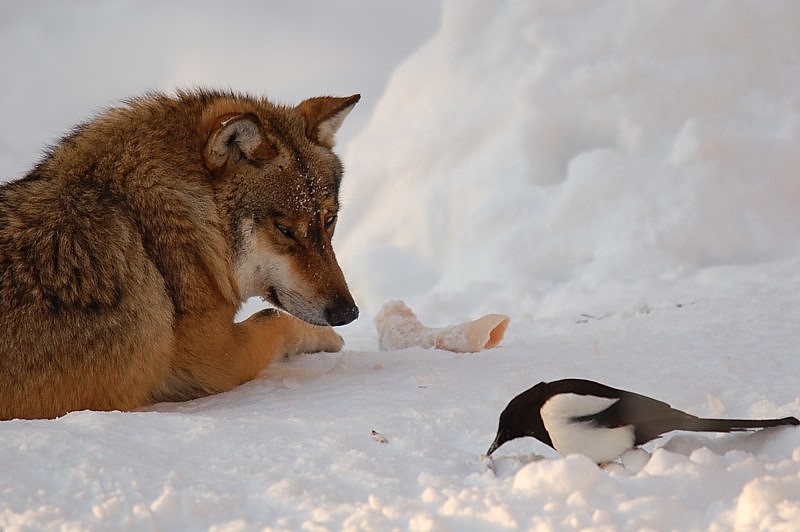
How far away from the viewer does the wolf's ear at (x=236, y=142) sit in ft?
11.0

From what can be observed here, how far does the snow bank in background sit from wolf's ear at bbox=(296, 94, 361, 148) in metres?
2.19

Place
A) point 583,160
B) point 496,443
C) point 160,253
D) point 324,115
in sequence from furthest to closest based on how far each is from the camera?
point 583,160, point 324,115, point 160,253, point 496,443

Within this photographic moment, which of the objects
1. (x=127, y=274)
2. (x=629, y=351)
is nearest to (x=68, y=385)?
(x=127, y=274)

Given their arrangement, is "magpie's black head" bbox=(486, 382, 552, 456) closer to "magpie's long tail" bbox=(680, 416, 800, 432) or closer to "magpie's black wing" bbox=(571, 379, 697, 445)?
"magpie's black wing" bbox=(571, 379, 697, 445)

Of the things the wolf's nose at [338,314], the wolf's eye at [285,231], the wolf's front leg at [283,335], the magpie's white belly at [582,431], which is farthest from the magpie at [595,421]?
the wolf's front leg at [283,335]

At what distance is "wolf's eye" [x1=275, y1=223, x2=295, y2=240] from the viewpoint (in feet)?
11.3

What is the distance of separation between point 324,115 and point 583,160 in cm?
320

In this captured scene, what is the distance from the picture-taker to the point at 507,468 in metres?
2.20

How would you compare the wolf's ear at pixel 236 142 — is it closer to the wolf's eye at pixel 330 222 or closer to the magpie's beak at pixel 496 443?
the wolf's eye at pixel 330 222

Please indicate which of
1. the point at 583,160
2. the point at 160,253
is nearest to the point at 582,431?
the point at 160,253

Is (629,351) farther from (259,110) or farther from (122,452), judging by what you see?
(122,452)

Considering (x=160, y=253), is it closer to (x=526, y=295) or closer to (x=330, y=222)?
(x=330, y=222)

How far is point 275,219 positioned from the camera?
3.43 metres

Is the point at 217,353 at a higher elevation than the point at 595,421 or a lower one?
higher
